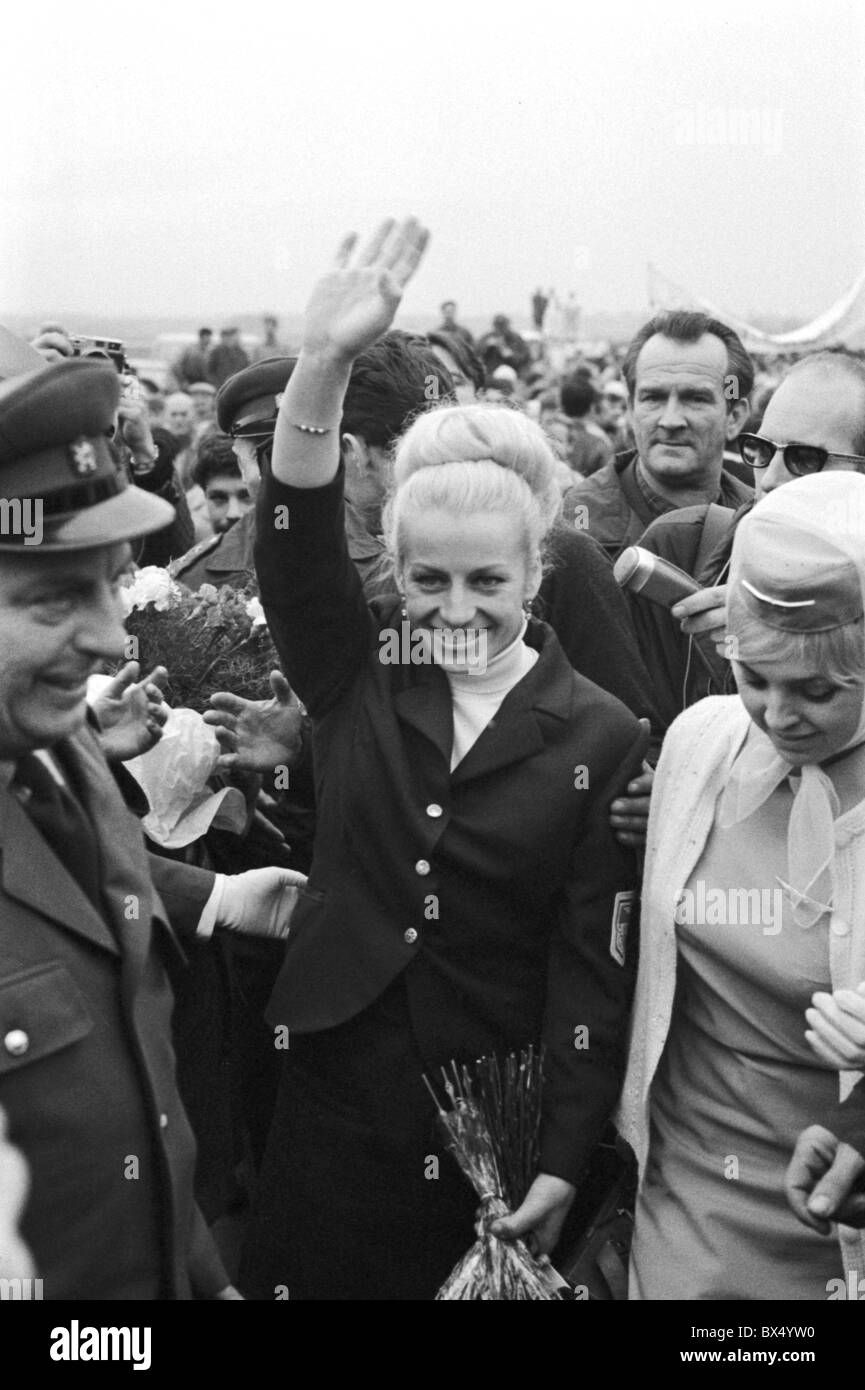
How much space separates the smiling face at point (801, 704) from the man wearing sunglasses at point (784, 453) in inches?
29.4

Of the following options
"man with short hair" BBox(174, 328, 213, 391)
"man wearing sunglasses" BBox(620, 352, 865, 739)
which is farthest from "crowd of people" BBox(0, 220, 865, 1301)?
"man with short hair" BBox(174, 328, 213, 391)

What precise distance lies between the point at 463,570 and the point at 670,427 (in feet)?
7.51

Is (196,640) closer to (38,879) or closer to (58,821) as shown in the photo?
(58,821)

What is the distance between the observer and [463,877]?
2781 mm

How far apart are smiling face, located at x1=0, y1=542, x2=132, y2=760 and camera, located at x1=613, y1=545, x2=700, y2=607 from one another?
133cm

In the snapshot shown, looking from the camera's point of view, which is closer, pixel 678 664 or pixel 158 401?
pixel 678 664

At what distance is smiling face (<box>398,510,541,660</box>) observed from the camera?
109 inches

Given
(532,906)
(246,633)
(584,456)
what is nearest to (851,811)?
(532,906)

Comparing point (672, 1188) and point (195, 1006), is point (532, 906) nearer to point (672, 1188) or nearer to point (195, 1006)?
point (672, 1188)

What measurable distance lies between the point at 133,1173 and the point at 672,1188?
0.98m

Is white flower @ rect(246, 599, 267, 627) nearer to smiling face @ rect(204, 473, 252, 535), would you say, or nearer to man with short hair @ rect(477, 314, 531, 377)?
smiling face @ rect(204, 473, 252, 535)

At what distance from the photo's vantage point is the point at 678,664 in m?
3.58

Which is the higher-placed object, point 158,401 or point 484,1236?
A: point 484,1236

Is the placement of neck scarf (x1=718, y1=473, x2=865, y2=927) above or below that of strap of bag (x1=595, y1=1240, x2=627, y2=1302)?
above
